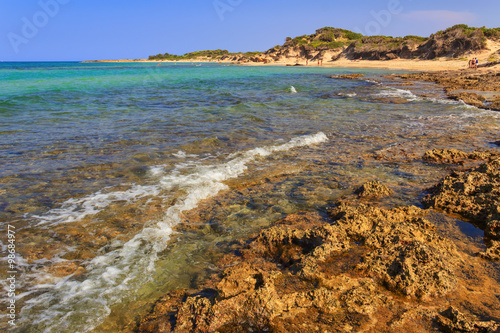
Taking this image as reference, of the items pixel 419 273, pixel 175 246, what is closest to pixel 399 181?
pixel 419 273

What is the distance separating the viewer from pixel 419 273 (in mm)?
2793

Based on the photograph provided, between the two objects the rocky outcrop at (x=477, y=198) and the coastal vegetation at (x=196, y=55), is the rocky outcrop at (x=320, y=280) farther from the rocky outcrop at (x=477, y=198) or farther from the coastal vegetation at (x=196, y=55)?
the coastal vegetation at (x=196, y=55)

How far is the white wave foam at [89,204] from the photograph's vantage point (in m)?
4.33

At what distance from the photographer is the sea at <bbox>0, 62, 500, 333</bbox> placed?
9.92ft

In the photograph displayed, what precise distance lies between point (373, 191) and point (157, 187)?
11.7 ft

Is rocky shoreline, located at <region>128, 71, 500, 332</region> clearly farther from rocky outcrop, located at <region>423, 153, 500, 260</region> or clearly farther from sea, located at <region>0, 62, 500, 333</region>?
sea, located at <region>0, 62, 500, 333</region>

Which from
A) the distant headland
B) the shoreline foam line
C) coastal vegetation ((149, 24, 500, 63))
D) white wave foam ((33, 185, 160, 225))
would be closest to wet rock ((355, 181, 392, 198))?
the shoreline foam line

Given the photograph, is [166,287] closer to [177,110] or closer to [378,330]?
[378,330]

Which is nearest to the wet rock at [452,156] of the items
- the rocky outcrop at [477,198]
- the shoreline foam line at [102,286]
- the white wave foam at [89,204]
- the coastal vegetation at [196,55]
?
the rocky outcrop at [477,198]

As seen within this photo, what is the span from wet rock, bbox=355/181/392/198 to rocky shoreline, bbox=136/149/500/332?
0.60m

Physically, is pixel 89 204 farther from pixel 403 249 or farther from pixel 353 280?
pixel 403 249

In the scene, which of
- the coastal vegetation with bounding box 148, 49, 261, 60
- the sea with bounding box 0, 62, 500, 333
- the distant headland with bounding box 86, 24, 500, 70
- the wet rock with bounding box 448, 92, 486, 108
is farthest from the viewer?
the coastal vegetation with bounding box 148, 49, 261, 60

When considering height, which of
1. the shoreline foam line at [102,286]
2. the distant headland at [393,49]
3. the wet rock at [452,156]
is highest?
the distant headland at [393,49]

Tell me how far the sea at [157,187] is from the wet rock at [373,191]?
0.49ft
